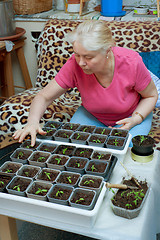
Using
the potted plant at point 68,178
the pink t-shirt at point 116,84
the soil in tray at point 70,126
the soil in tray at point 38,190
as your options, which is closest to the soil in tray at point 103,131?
the soil in tray at point 70,126

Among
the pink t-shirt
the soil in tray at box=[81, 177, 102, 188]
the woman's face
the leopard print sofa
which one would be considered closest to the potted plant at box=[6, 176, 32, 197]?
the soil in tray at box=[81, 177, 102, 188]

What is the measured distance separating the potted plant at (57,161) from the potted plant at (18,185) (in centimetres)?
12

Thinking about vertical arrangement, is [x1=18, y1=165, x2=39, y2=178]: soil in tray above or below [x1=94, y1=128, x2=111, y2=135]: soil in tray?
below

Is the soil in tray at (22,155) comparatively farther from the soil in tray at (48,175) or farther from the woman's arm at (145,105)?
the woman's arm at (145,105)

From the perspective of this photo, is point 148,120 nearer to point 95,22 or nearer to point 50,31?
point 95,22

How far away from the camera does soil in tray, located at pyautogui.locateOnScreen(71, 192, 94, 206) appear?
0.96m

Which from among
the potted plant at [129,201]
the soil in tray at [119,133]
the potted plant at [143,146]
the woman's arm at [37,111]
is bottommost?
the potted plant at [129,201]

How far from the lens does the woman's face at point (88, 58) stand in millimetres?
1315

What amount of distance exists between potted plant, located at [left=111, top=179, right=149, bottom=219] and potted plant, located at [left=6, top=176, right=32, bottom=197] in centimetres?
32

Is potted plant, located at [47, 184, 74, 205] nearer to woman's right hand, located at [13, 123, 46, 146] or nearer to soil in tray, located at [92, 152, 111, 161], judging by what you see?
soil in tray, located at [92, 152, 111, 161]

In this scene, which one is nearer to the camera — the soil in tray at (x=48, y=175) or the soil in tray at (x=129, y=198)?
the soil in tray at (x=129, y=198)

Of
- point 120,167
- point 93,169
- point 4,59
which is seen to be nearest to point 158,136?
point 120,167

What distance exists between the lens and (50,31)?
7.95 feet

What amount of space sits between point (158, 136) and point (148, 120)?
6.9 inches
